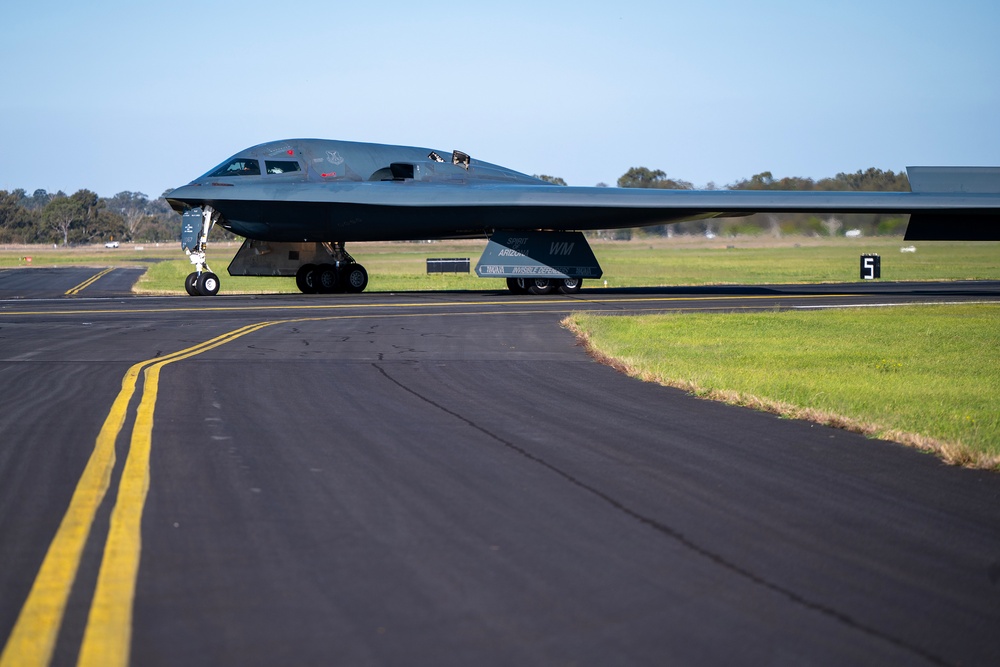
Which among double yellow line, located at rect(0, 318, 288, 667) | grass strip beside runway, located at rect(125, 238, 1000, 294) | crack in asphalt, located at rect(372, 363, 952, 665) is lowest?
grass strip beside runway, located at rect(125, 238, 1000, 294)

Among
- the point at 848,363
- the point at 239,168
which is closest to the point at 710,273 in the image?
the point at 239,168

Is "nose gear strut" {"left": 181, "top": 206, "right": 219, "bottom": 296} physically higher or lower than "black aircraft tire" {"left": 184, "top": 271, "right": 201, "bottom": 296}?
higher

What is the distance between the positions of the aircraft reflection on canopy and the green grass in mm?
5585

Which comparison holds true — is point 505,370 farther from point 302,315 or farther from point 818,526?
point 302,315

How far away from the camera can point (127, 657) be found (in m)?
4.08

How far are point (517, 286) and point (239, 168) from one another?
9.52m

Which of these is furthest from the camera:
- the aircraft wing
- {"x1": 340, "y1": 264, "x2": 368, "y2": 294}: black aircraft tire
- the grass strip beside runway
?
the grass strip beside runway

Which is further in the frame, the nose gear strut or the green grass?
the nose gear strut

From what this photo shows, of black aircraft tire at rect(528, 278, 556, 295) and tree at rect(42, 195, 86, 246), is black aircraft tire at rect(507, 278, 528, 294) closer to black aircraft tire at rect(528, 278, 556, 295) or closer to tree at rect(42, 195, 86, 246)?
black aircraft tire at rect(528, 278, 556, 295)

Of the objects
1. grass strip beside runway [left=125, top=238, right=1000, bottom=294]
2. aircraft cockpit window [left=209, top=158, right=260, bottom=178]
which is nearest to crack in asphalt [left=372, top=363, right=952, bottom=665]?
aircraft cockpit window [left=209, top=158, right=260, bottom=178]

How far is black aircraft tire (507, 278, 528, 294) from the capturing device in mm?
33969

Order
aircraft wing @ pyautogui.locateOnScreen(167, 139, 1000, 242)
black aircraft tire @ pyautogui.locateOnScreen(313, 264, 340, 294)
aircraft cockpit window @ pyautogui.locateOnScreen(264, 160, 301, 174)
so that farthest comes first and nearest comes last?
black aircraft tire @ pyautogui.locateOnScreen(313, 264, 340, 294)
aircraft cockpit window @ pyautogui.locateOnScreen(264, 160, 301, 174)
aircraft wing @ pyautogui.locateOnScreen(167, 139, 1000, 242)

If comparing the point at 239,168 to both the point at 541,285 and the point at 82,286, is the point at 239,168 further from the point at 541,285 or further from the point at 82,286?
the point at 82,286

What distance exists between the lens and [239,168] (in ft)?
101
